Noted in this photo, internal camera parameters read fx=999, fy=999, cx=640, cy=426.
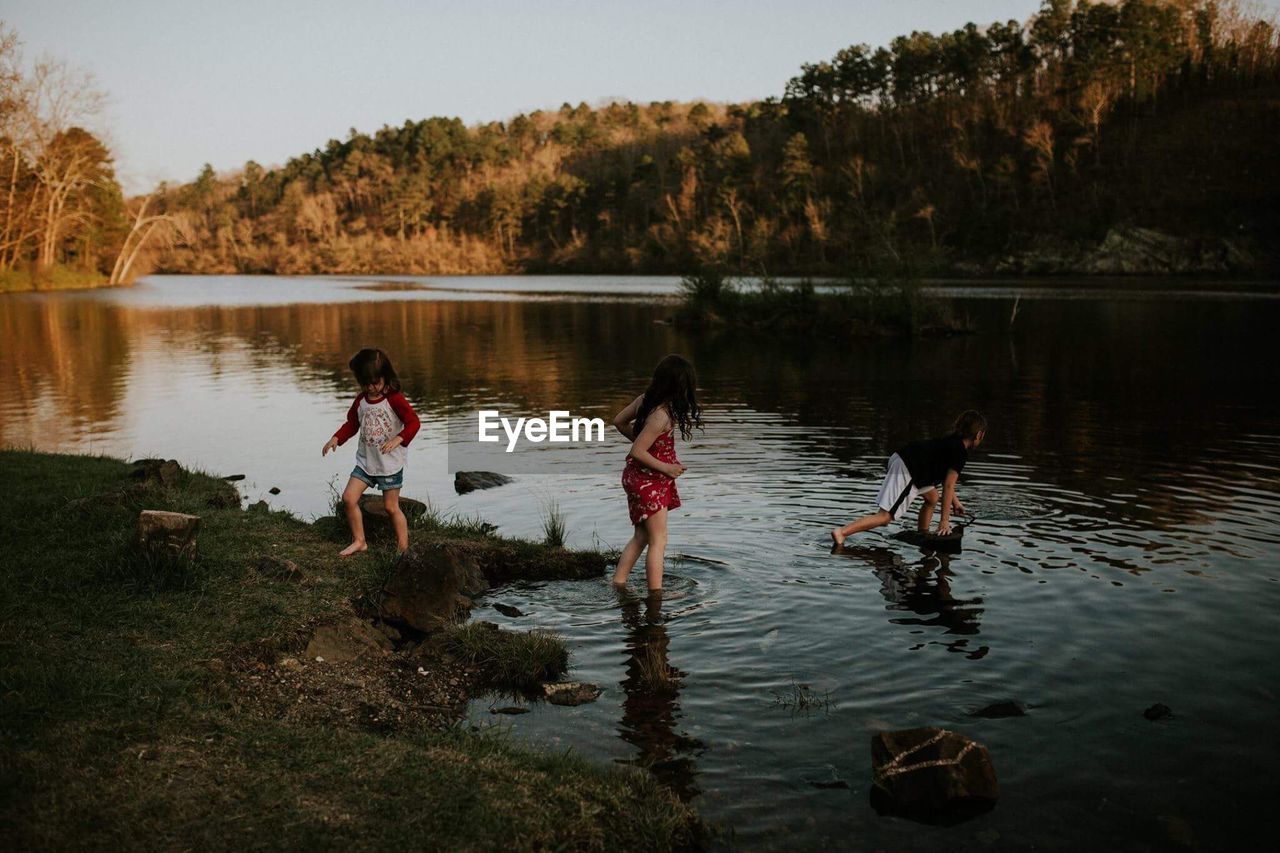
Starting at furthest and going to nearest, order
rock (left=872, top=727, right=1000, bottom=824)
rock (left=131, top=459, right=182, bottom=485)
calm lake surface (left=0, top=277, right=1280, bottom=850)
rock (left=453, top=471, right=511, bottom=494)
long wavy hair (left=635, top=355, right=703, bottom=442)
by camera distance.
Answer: rock (left=453, top=471, right=511, bottom=494) < rock (left=131, top=459, right=182, bottom=485) < long wavy hair (left=635, top=355, right=703, bottom=442) < calm lake surface (left=0, top=277, right=1280, bottom=850) < rock (left=872, top=727, right=1000, bottom=824)

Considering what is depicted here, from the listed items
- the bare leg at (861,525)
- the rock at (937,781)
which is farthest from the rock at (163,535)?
the bare leg at (861,525)

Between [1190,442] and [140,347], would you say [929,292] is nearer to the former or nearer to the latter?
[1190,442]

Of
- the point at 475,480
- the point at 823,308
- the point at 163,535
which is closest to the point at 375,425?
the point at 163,535

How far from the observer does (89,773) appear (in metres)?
5.02

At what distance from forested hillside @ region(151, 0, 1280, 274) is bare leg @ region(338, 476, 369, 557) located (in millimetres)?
46836

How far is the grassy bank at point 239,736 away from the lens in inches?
187

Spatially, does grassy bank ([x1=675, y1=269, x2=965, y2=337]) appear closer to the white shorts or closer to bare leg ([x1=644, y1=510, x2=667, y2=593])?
the white shorts

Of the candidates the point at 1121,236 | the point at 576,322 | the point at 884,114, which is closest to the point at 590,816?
the point at 576,322

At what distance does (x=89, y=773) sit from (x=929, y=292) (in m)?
41.5

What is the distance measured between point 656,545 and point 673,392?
4.96 ft

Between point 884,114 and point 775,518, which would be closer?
point 775,518

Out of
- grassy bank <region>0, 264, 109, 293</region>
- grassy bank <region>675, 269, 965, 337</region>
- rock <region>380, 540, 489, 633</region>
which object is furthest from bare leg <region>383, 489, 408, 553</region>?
grassy bank <region>0, 264, 109, 293</region>

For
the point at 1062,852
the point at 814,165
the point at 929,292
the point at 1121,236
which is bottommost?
the point at 1062,852

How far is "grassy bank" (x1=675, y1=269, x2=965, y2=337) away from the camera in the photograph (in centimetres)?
4050
